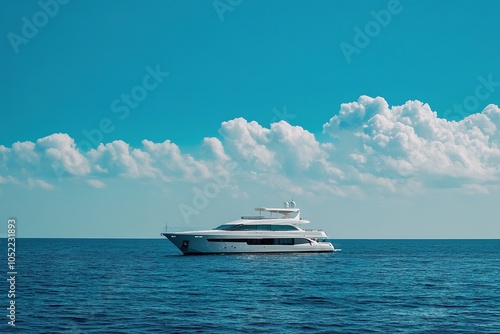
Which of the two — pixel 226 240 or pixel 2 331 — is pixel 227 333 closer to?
pixel 2 331

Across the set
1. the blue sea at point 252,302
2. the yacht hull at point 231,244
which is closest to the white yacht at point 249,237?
the yacht hull at point 231,244

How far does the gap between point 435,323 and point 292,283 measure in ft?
59.2

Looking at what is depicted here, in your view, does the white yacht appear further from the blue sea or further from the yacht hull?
the blue sea

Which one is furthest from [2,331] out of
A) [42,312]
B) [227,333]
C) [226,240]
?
[226,240]

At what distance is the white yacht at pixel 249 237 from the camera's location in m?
74.4

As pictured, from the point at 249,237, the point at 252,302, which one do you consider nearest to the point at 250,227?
the point at 249,237

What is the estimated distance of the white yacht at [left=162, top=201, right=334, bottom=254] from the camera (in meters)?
74.4

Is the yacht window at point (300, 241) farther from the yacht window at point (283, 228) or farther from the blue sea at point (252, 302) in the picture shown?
the blue sea at point (252, 302)

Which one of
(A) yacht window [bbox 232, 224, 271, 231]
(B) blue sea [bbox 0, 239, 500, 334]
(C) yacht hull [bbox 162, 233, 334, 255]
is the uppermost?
(A) yacht window [bbox 232, 224, 271, 231]

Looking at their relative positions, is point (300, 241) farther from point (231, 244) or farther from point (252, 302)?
point (252, 302)

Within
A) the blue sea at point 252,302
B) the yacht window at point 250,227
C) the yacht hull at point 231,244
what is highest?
the yacht window at point 250,227

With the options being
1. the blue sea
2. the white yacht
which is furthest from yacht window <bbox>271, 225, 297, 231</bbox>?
the blue sea

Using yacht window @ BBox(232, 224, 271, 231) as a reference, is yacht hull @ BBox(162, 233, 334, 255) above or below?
below

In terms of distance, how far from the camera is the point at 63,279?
49.7 metres
